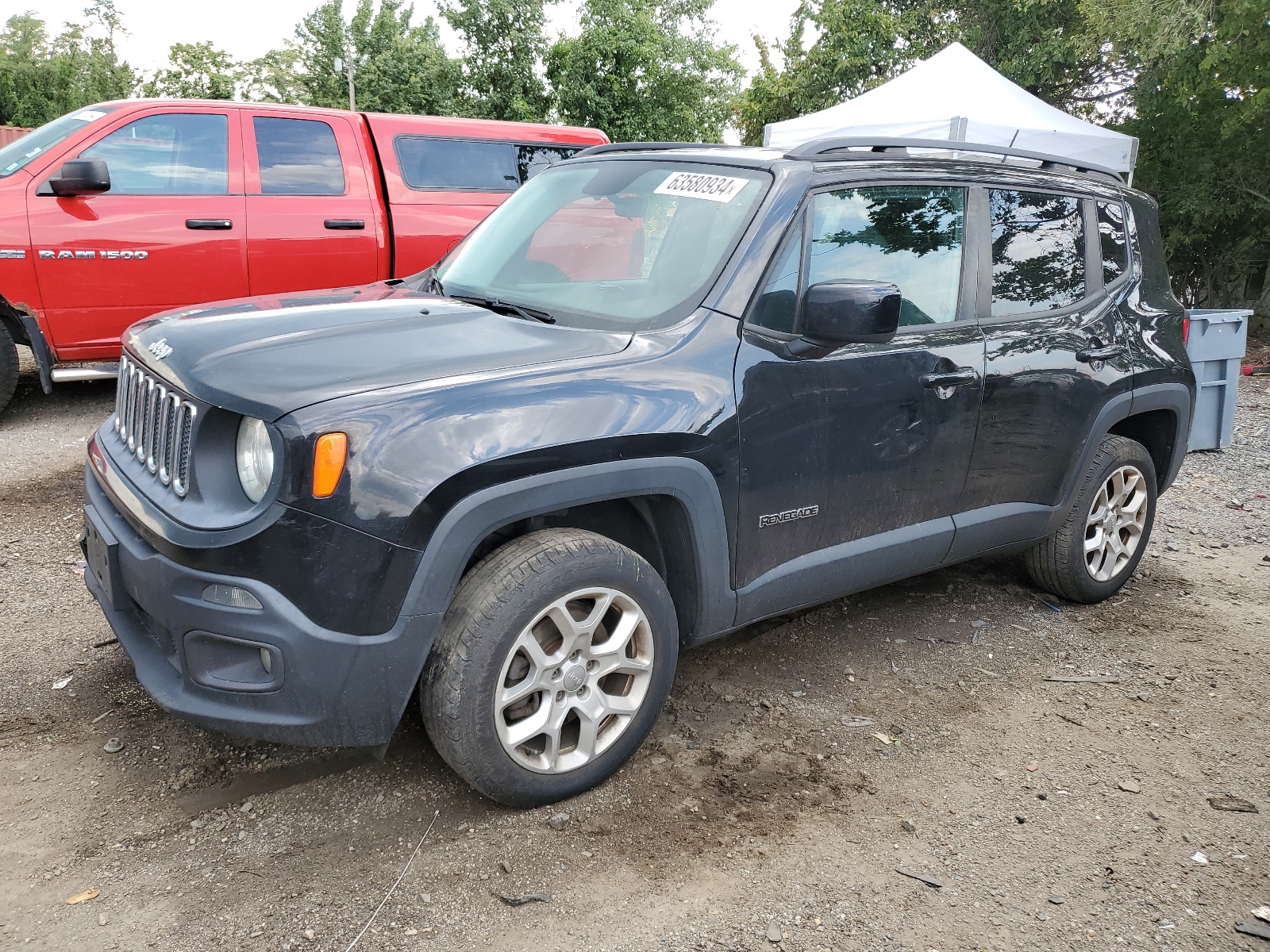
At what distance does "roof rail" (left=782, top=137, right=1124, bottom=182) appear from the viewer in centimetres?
323

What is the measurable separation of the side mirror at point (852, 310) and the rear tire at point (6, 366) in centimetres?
548

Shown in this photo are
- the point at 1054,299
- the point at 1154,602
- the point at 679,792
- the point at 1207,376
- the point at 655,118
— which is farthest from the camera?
the point at 655,118

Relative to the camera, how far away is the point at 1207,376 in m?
7.38

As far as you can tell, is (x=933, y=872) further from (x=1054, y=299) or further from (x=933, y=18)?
(x=933, y=18)

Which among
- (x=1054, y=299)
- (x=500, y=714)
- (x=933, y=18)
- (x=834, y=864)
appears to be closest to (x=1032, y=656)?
(x=1054, y=299)

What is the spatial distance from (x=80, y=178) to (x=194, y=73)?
→ 120ft

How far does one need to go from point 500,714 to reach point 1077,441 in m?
2.59

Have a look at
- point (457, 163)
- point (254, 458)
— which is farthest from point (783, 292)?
point (457, 163)

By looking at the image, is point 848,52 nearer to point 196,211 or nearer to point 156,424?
point 196,211

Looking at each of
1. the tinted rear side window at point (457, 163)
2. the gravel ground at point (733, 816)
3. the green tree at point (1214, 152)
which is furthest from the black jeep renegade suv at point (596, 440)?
the green tree at point (1214, 152)

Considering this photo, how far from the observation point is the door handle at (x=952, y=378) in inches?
131

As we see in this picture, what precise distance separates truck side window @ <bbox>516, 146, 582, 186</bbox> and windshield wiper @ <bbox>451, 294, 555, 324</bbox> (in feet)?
14.8

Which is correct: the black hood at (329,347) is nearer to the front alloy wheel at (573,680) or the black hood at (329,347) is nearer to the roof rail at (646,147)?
the front alloy wheel at (573,680)

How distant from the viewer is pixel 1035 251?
3.81 meters
